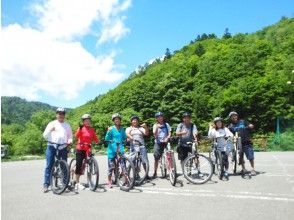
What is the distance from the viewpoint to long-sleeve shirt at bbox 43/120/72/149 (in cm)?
1071

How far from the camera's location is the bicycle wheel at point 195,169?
11.5 m

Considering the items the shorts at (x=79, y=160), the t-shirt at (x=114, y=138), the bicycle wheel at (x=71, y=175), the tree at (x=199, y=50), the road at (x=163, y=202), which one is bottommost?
the road at (x=163, y=202)

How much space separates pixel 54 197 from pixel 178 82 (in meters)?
62.9

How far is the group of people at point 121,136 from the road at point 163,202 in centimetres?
83

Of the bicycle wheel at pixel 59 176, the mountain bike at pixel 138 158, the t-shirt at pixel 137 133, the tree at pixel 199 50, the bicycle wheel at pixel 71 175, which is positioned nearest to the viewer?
the bicycle wheel at pixel 59 176

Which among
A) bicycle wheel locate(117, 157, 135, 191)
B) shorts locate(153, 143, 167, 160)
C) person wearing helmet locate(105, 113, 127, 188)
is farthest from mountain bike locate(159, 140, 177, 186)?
person wearing helmet locate(105, 113, 127, 188)

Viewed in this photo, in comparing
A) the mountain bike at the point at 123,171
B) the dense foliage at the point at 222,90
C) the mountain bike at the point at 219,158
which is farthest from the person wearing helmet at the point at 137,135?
the dense foliage at the point at 222,90

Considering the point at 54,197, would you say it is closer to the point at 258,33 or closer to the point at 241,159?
the point at 241,159

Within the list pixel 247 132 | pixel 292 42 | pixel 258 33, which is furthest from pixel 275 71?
pixel 247 132

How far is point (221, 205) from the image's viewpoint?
8.62 meters

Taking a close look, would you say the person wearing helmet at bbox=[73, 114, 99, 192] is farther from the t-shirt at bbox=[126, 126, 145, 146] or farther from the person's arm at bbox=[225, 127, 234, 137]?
the person's arm at bbox=[225, 127, 234, 137]

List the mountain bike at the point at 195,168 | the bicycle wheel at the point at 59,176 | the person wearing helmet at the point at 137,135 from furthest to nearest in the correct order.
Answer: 1. the person wearing helmet at the point at 137,135
2. the mountain bike at the point at 195,168
3. the bicycle wheel at the point at 59,176

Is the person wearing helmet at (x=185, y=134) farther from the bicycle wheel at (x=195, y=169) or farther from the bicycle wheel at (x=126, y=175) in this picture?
the bicycle wheel at (x=126, y=175)

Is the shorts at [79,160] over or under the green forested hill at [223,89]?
under
